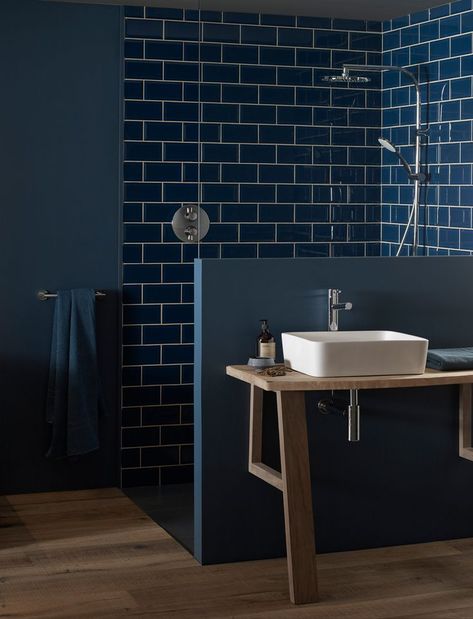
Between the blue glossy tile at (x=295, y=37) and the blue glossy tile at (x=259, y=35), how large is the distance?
0.03 metres

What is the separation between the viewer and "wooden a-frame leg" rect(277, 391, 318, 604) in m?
4.29

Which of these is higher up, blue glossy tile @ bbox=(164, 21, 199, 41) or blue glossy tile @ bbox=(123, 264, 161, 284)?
blue glossy tile @ bbox=(164, 21, 199, 41)

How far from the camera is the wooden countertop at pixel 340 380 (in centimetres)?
422

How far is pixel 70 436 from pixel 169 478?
644 mm

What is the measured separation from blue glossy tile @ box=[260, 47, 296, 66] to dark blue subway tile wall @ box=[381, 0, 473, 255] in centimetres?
46

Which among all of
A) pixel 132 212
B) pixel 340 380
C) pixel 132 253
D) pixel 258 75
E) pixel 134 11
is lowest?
pixel 340 380

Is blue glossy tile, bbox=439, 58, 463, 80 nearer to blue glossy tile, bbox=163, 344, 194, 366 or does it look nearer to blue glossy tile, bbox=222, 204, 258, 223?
blue glossy tile, bbox=222, 204, 258, 223

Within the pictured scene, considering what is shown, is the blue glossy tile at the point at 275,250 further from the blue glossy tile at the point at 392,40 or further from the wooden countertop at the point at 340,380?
the blue glossy tile at the point at 392,40

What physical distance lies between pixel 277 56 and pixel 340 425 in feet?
5.42

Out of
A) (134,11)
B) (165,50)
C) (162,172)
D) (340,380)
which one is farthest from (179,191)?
(340,380)

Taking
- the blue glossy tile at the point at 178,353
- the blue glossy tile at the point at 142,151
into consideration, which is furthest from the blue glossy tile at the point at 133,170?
the blue glossy tile at the point at 178,353

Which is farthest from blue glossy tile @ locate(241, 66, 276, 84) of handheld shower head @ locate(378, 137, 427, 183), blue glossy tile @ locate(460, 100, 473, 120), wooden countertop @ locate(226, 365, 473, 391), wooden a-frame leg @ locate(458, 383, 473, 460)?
wooden a-frame leg @ locate(458, 383, 473, 460)

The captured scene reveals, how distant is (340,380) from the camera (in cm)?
428

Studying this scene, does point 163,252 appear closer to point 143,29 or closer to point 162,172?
point 162,172
